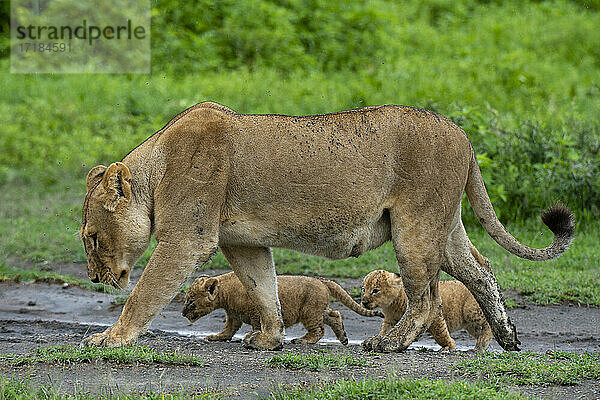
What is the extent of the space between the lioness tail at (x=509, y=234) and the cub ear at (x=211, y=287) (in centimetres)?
204

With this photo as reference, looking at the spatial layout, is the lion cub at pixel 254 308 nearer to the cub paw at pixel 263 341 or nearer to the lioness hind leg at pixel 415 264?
the cub paw at pixel 263 341

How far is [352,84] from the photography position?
15.6 metres

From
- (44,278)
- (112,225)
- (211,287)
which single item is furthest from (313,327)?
(44,278)

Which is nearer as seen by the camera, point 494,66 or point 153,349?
point 153,349

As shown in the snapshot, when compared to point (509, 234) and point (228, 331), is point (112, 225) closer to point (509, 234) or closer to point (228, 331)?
point (228, 331)

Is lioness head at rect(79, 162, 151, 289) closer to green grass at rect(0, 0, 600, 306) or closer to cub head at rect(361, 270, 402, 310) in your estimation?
cub head at rect(361, 270, 402, 310)

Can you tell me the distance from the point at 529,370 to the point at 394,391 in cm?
109

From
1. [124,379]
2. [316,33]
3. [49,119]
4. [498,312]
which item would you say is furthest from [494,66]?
[124,379]

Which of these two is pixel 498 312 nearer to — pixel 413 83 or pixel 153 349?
pixel 153 349

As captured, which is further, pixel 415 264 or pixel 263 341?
pixel 263 341

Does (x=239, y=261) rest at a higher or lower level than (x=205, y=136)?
lower

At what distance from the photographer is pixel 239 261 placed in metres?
6.20

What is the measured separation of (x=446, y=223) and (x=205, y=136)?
67.4 inches

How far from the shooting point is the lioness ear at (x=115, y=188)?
5.77 metres
